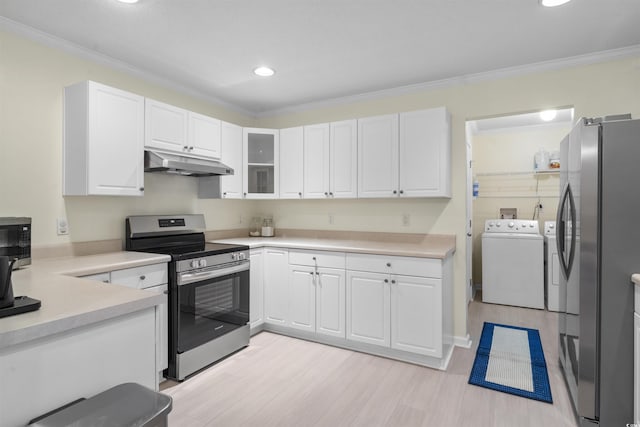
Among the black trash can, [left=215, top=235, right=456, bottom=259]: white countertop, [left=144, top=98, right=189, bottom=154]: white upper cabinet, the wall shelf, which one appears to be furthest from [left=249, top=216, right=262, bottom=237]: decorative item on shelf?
the wall shelf

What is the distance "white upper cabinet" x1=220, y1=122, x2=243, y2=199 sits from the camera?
3445mm

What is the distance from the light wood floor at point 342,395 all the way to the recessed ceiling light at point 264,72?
95.9 inches

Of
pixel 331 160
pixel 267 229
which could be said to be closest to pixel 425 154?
pixel 331 160

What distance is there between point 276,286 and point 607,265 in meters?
2.53

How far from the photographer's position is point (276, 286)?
3.38 metres

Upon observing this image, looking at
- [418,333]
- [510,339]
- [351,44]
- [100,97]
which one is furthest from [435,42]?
[510,339]

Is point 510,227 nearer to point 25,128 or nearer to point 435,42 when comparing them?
point 435,42

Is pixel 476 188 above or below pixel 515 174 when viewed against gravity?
below

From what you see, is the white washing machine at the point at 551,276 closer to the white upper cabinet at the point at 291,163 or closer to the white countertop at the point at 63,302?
the white upper cabinet at the point at 291,163

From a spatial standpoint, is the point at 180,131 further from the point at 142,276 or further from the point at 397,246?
the point at 397,246

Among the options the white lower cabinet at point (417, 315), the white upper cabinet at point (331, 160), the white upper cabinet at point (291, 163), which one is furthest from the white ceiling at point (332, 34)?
the white lower cabinet at point (417, 315)

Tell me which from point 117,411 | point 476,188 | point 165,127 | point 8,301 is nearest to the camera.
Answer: point 117,411

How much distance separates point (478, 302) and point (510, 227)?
3.64 ft

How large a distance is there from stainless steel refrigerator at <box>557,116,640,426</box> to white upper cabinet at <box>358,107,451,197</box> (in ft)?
3.76
